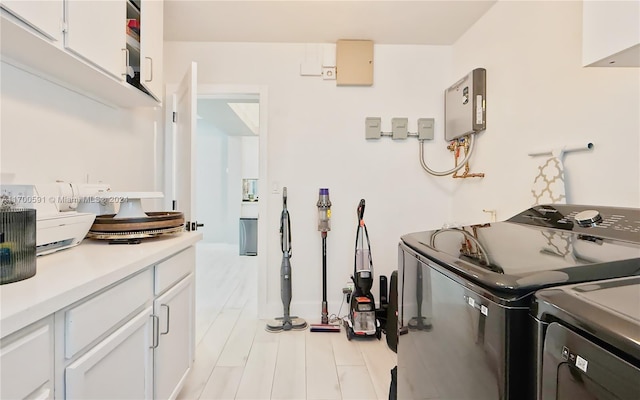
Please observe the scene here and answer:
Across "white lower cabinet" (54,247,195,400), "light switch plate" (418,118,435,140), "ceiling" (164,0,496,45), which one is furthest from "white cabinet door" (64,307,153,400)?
"light switch plate" (418,118,435,140)

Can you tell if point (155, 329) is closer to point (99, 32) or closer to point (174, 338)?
point (174, 338)

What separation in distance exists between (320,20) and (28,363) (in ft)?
8.20

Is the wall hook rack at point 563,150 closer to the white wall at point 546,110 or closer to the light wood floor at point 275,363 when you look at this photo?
the white wall at point 546,110

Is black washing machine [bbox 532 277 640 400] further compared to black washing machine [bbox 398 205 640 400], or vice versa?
black washing machine [bbox 398 205 640 400]

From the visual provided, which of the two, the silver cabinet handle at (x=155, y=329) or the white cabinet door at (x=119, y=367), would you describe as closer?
the white cabinet door at (x=119, y=367)

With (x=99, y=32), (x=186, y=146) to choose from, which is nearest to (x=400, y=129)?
(x=186, y=146)

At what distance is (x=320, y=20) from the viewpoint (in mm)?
2395

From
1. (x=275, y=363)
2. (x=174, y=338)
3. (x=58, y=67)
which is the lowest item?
(x=275, y=363)

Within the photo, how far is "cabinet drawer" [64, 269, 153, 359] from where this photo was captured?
83 centimetres

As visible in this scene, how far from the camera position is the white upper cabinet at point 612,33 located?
82 centimetres

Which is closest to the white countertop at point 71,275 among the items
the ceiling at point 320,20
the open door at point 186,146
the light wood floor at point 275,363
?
the open door at point 186,146

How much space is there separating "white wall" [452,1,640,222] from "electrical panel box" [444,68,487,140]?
0.06m

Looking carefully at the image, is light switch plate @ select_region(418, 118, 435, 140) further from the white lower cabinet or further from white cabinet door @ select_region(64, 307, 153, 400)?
white cabinet door @ select_region(64, 307, 153, 400)

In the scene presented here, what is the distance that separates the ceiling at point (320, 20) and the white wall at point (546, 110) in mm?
275
